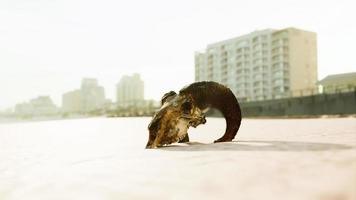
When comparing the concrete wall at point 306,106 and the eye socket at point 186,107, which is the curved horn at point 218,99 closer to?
the eye socket at point 186,107

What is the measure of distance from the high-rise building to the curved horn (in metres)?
68.8

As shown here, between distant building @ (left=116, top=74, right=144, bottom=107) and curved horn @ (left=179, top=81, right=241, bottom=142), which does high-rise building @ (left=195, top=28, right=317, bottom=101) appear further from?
distant building @ (left=116, top=74, right=144, bottom=107)

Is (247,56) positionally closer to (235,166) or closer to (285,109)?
(285,109)

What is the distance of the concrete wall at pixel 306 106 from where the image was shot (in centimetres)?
3956

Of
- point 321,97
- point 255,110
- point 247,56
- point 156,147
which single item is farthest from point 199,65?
point 156,147

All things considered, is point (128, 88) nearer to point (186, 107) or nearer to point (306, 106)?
point (306, 106)

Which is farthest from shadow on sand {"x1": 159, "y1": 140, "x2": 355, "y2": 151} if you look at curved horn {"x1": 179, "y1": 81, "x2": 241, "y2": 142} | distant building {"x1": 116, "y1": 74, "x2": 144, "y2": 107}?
distant building {"x1": 116, "y1": 74, "x2": 144, "y2": 107}

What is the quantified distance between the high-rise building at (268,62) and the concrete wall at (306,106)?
23.4 metres

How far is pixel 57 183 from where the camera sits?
3.32m

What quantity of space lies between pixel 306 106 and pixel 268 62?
4723 cm

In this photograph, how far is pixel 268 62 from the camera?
9044 cm

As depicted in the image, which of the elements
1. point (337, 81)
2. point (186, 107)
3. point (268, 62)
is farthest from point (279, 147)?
point (268, 62)

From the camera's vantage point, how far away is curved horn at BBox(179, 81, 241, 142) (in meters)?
6.79

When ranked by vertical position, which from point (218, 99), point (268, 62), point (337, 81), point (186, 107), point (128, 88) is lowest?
point (186, 107)
